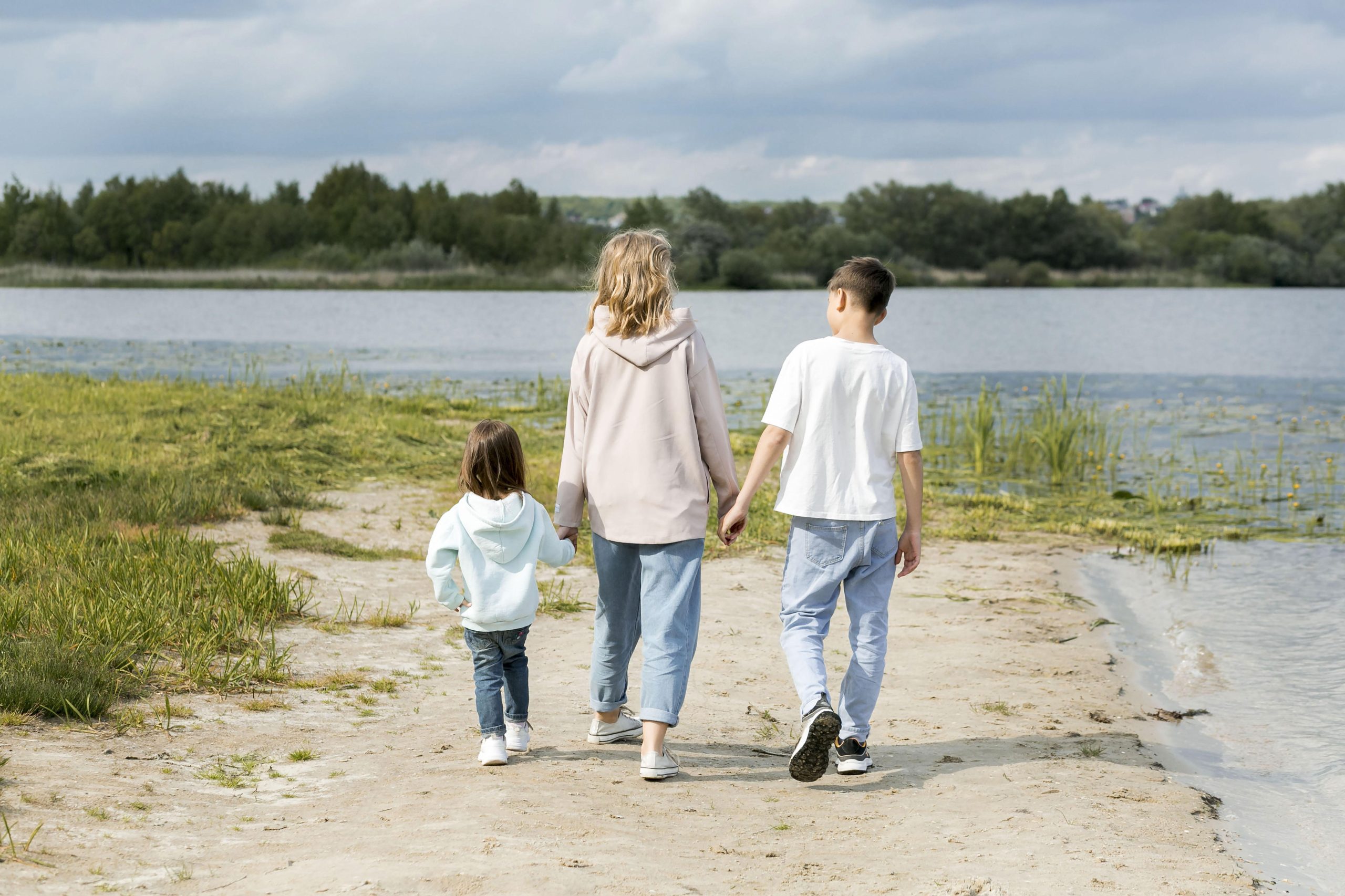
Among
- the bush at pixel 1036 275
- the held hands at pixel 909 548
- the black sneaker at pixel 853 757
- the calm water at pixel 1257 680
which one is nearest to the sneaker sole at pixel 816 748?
the black sneaker at pixel 853 757

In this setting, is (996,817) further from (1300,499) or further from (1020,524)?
(1300,499)

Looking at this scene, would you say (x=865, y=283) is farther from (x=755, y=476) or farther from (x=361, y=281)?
(x=361, y=281)

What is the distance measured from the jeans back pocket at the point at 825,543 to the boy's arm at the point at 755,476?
0.27m

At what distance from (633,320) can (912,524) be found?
4.30 ft

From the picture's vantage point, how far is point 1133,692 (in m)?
6.25

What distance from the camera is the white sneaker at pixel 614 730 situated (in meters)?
4.71

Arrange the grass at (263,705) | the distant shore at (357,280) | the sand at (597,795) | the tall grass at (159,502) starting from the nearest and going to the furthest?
the sand at (597,795)
the grass at (263,705)
the tall grass at (159,502)
the distant shore at (357,280)

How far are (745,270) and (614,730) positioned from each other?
249 ft

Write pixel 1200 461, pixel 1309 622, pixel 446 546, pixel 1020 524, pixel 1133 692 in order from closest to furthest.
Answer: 1. pixel 446 546
2. pixel 1133 692
3. pixel 1309 622
4. pixel 1020 524
5. pixel 1200 461

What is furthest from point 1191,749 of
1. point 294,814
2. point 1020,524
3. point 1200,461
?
A: point 1200,461

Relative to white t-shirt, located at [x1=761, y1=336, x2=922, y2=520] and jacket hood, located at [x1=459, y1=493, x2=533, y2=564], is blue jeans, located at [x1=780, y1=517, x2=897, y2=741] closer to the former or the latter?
white t-shirt, located at [x1=761, y1=336, x2=922, y2=520]

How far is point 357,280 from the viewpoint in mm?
79688

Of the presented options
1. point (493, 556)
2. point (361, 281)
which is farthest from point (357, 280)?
point (493, 556)

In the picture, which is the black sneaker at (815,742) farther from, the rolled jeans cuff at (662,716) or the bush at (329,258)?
the bush at (329,258)
